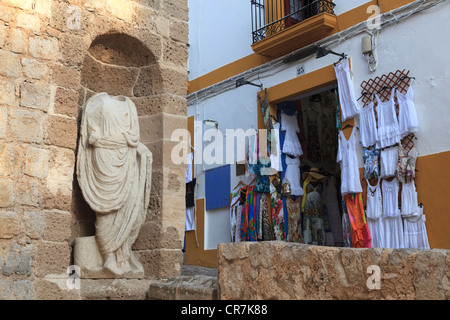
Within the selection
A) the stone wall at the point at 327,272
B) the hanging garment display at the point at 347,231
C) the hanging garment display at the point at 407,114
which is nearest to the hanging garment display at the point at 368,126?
the hanging garment display at the point at 407,114

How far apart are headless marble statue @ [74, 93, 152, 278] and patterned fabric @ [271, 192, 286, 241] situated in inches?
176

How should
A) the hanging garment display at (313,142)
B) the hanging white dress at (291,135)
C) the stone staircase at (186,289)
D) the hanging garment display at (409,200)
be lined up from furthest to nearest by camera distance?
the hanging garment display at (313,142) → the hanging white dress at (291,135) → the hanging garment display at (409,200) → the stone staircase at (186,289)

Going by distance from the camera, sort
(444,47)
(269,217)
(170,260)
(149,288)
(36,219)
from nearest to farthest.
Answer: (36,219) → (149,288) → (170,260) → (444,47) → (269,217)

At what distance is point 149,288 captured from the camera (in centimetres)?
396

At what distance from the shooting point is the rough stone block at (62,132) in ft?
12.8

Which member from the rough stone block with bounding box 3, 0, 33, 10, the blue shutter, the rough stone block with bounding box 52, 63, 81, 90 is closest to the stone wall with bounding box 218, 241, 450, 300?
the rough stone block with bounding box 52, 63, 81, 90

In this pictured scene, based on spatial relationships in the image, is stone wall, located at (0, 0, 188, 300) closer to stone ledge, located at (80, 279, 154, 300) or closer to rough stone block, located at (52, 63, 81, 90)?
rough stone block, located at (52, 63, 81, 90)

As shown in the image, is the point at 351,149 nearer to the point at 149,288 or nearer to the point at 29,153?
the point at 149,288

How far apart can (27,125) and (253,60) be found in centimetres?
631

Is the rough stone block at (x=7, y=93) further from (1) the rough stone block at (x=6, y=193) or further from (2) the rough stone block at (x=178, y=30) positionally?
(2) the rough stone block at (x=178, y=30)

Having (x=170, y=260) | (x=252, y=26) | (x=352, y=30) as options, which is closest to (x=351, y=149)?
(x=352, y=30)

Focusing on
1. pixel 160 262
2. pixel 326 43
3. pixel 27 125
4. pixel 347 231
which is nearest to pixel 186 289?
pixel 160 262

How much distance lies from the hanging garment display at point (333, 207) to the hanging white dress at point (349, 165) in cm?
154

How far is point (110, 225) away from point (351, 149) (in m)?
4.48
